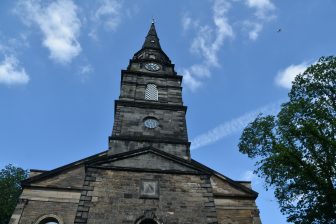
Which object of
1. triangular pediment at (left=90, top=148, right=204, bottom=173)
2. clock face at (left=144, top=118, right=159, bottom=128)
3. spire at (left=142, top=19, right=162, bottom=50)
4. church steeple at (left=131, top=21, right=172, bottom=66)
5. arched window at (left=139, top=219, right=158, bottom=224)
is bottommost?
arched window at (left=139, top=219, right=158, bottom=224)

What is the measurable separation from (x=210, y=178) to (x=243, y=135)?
3232mm

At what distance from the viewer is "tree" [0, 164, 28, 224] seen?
23.4 metres

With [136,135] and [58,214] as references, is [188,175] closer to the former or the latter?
[136,135]

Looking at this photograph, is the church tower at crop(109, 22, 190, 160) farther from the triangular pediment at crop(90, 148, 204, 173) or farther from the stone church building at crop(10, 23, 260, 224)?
the triangular pediment at crop(90, 148, 204, 173)

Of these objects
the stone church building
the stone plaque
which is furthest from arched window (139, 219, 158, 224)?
the stone plaque

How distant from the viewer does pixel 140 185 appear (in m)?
15.1

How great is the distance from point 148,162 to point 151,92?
6571mm

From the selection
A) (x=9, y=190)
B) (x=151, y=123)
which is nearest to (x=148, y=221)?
(x=151, y=123)

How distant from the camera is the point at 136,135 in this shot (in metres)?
18.2

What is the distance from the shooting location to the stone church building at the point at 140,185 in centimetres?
1416

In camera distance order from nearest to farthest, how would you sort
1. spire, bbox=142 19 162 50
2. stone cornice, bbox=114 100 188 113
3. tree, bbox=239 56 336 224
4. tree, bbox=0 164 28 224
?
tree, bbox=239 56 336 224 → stone cornice, bbox=114 100 188 113 → tree, bbox=0 164 28 224 → spire, bbox=142 19 162 50

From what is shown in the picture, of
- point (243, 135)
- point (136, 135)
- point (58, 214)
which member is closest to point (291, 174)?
point (243, 135)

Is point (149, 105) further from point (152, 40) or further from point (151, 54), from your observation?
point (152, 40)

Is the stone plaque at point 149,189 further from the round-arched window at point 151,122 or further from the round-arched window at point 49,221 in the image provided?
the round-arched window at point 151,122
